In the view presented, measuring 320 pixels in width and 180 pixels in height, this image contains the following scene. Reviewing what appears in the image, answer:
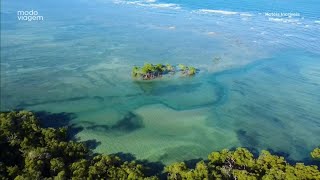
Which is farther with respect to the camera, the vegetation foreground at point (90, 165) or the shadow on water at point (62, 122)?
the shadow on water at point (62, 122)

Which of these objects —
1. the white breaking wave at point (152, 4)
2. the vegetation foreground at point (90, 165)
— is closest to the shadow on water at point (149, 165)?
the vegetation foreground at point (90, 165)

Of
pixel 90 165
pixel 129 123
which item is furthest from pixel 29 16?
→ pixel 90 165

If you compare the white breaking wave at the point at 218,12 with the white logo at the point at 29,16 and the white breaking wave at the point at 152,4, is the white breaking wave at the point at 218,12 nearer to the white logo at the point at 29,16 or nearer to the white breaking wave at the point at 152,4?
the white breaking wave at the point at 152,4

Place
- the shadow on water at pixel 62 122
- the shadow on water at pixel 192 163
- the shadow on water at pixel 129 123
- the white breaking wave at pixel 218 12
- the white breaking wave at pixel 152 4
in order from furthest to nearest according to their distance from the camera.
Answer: the white breaking wave at pixel 152 4
the white breaking wave at pixel 218 12
the shadow on water at pixel 129 123
the shadow on water at pixel 62 122
the shadow on water at pixel 192 163

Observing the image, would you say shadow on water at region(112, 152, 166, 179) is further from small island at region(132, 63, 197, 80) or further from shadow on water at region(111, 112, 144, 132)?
small island at region(132, 63, 197, 80)

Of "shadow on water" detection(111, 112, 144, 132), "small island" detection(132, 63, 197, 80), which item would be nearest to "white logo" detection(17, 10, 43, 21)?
"small island" detection(132, 63, 197, 80)
